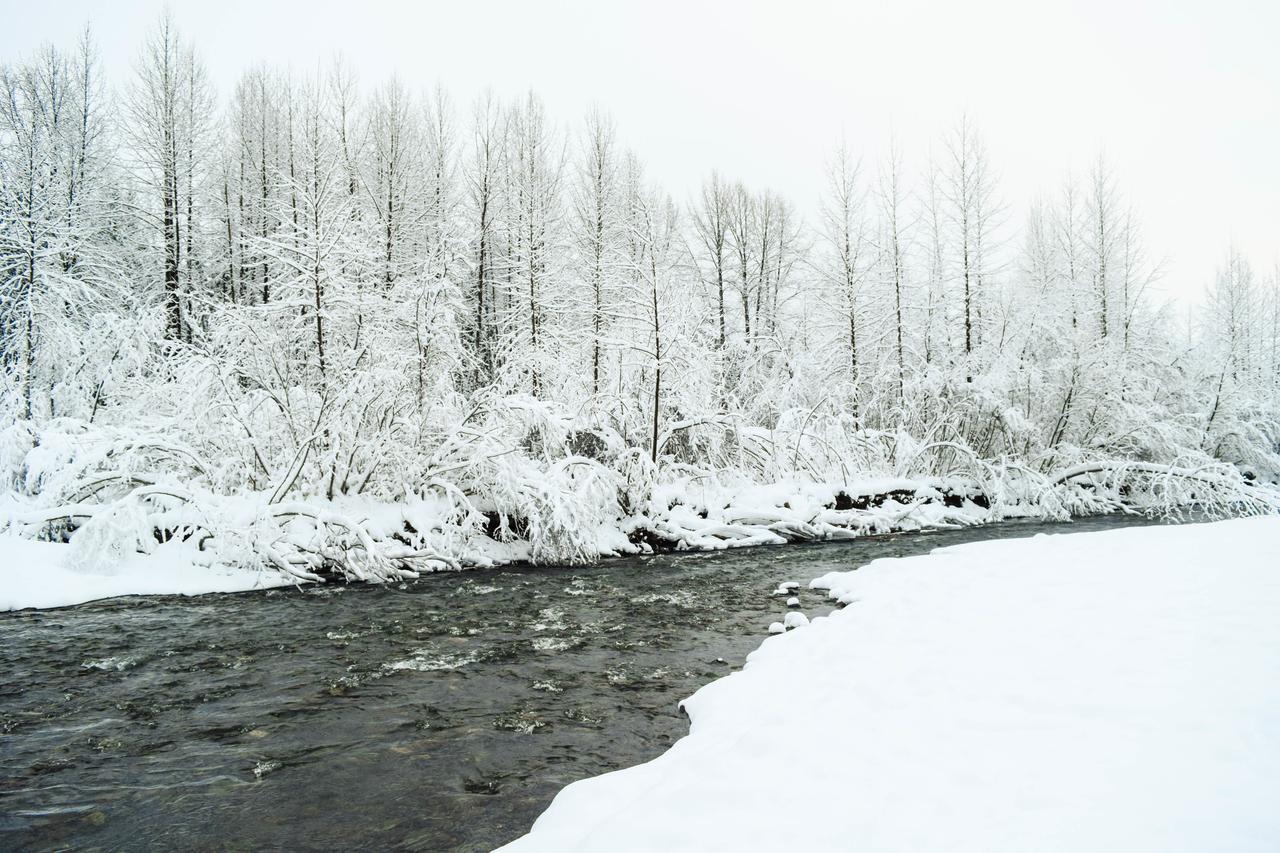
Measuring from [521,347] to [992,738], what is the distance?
53.5 ft

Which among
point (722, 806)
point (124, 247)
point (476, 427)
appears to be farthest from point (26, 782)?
point (124, 247)

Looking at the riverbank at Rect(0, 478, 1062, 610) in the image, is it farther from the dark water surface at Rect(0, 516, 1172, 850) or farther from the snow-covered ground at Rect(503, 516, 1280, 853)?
the snow-covered ground at Rect(503, 516, 1280, 853)

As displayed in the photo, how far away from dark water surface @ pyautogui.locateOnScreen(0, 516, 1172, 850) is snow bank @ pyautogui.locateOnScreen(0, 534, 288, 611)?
0.38 meters

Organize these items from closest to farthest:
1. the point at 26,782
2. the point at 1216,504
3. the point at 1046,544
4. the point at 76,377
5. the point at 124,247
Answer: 1. the point at 26,782
2. the point at 1046,544
3. the point at 76,377
4. the point at 1216,504
5. the point at 124,247

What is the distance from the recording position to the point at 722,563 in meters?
12.1

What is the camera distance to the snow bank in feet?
27.8

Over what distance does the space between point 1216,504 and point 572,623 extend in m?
16.8

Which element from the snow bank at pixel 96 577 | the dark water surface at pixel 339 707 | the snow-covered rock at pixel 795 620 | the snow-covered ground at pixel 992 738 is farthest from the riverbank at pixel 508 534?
the snow-covered ground at pixel 992 738

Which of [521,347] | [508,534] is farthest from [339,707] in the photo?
[521,347]

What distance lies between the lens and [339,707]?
17.9 feet

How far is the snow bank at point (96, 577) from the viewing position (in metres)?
8.47

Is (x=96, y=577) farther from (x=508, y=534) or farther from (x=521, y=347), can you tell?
(x=521, y=347)

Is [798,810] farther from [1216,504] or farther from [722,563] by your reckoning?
[1216,504]

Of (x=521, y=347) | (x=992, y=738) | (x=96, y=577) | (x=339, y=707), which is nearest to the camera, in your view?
(x=992, y=738)
